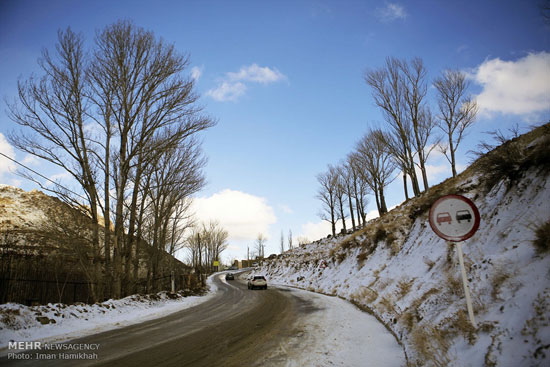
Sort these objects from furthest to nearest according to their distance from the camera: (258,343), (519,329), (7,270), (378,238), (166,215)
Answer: (166,215)
(378,238)
(7,270)
(258,343)
(519,329)

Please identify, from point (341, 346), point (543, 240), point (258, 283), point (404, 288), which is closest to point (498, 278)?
point (543, 240)

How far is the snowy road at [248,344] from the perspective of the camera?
498 cm

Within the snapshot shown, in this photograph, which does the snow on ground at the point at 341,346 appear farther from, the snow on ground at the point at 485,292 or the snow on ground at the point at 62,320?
the snow on ground at the point at 62,320

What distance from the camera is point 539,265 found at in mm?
3941

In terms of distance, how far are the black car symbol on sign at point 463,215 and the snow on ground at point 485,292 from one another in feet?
3.44

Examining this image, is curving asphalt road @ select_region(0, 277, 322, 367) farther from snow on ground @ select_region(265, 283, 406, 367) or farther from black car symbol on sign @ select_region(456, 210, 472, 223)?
black car symbol on sign @ select_region(456, 210, 472, 223)

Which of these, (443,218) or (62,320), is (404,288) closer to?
(443,218)

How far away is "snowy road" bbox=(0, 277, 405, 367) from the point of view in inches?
196

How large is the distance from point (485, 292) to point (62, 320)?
37.0 feet

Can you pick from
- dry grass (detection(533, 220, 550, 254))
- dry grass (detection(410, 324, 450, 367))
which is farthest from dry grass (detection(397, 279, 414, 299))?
dry grass (detection(533, 220, 550, 254))

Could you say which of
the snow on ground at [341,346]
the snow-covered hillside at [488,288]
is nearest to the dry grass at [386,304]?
the snow-covered hillside at [488,288]

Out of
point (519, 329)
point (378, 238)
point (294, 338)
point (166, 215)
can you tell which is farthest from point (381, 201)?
point (519, 329)

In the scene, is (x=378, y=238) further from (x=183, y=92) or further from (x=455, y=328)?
(x=183, y=92)

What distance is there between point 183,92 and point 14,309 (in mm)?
11968
